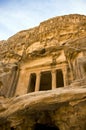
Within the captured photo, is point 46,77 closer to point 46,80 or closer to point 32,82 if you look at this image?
point 46,80

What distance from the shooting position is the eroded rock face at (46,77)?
6.88 meters

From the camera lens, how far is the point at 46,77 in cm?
1483

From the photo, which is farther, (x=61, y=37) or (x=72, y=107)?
(x=61, y=37)

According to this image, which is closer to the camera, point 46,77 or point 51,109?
point 51,109

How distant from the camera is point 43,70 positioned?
14.3 meters

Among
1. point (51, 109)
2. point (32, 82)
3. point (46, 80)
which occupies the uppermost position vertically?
point (46, 80)

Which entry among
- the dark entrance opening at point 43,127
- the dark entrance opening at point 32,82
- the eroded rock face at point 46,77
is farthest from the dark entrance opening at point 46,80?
the dark entrance opening at point 43,127

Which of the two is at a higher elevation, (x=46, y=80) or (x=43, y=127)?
(x=46, y=80)

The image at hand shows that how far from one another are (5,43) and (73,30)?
21.7 ft

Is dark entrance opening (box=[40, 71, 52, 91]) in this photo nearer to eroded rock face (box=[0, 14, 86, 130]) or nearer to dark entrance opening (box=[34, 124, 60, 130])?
eroded rock face (box=[0, 14, 86, 130])

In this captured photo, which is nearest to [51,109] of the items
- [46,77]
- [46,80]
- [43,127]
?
[43,127]

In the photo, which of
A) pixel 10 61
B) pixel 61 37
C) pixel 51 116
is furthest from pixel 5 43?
pixel 51 116

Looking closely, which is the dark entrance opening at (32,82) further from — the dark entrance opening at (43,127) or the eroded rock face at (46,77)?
the dark entrance opening at (43,127)

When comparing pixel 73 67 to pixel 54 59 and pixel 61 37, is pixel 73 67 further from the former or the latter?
pixel 61 37
